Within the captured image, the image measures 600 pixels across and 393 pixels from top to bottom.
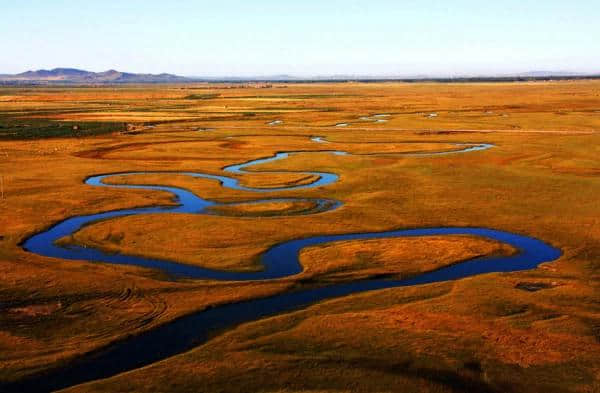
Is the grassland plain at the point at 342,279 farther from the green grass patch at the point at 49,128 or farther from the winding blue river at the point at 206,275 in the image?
the green grass patch at the point at 49,128

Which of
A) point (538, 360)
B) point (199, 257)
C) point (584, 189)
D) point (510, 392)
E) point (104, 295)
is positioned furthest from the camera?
point (584, 189)

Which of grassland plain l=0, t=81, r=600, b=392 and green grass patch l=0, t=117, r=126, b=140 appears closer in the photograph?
grassland plain l=0, t=81, r=600, b=392

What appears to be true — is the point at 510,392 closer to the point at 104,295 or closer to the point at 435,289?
the point at 435,289

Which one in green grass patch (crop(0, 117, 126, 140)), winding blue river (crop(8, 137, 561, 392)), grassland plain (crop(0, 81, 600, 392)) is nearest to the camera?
grassland plain (crop(0, 81, 600, 392))

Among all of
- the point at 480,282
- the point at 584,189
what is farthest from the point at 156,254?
the point at 584,189

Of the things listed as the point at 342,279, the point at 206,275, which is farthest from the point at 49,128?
the point at 342,279

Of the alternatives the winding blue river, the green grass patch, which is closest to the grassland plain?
the winding blue river

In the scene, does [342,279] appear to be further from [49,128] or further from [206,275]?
[49,128]

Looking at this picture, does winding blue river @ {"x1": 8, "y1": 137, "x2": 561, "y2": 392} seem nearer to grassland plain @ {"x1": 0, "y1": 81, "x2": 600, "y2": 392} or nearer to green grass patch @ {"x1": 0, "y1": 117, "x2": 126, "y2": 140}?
grassland plain @ {"x1": 0, "y1": 81, "x2": 600, "y2": 392}
